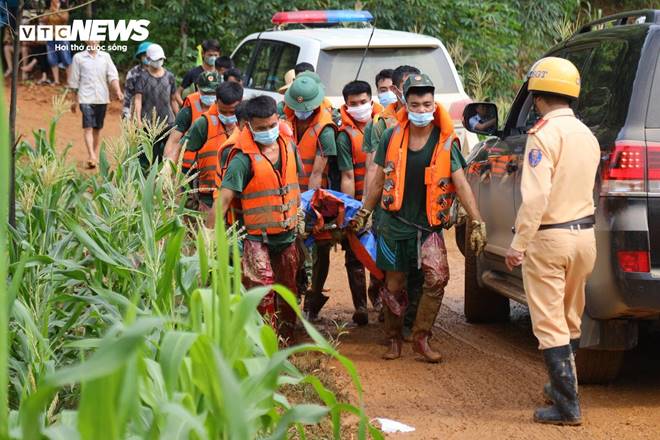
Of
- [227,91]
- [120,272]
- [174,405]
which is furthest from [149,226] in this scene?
[227,91]

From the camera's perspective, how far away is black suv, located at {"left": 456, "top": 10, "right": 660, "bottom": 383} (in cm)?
595

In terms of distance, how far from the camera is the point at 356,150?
28.9ft

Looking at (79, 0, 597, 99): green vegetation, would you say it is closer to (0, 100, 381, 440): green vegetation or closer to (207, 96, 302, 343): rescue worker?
(207, 96, 302, 343): rescue worker

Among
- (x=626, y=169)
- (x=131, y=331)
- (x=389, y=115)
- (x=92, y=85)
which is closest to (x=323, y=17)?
(x=92, y=85)

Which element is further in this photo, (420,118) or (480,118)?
(480,118)

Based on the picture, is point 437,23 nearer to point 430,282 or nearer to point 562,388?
point 430,282

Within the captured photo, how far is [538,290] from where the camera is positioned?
6035 millimetres

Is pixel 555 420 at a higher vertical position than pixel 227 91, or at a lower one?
lower

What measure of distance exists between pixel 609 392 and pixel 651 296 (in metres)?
0.98

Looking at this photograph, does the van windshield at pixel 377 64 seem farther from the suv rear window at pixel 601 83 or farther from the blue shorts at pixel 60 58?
the blue shorts at pixel 60 58

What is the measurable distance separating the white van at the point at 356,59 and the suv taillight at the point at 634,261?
550 cm

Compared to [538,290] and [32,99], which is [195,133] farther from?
[32,99]

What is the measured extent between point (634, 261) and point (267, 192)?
2363 millimetres

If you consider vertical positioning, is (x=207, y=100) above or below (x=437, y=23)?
above
